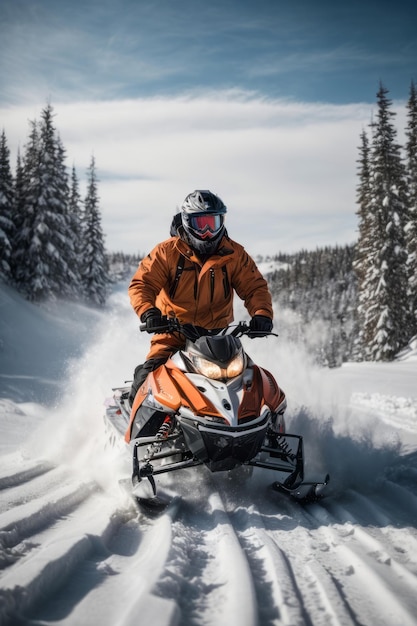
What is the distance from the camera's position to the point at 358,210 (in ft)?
102

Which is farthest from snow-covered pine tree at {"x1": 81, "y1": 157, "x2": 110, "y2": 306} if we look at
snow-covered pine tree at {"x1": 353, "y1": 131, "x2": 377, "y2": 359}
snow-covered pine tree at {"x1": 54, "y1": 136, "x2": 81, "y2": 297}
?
snow-covered pine tree at {"x1": 353, "y1": 131, "x2": 377, "y2": 359}

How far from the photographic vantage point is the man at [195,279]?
14.7 ft

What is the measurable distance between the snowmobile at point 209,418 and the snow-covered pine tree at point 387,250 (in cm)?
2428

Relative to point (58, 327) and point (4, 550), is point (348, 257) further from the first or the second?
point (4, 550)

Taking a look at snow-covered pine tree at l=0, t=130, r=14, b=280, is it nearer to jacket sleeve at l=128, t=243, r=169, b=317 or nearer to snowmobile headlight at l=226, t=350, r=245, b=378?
jacket sleeve at l=128, t=243, r=169, b=317

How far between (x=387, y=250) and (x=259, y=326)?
25057 millimetres

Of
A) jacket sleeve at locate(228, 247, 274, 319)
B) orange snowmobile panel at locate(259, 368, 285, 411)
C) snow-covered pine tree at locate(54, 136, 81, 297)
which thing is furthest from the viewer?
snow-covered pine tree at locate(54, 136, 81, 297)

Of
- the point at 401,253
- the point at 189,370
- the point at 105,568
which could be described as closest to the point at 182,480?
the point at 189,370

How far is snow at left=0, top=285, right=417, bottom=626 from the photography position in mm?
2041

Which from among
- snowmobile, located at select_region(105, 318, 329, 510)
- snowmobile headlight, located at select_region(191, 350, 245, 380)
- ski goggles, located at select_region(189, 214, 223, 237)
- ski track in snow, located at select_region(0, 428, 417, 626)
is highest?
ski goggles, located at select_region(189, 214, 223, 237)

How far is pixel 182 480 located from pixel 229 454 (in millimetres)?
998

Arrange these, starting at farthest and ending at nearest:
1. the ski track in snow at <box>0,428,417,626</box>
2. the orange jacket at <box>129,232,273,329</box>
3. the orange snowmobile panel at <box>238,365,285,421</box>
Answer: the orange jacket at <box>129,232,273,329</box> → the orange snowmobile panel at <box>238,365,285,421</box> → the ski track in snow at <box>0,428,417,626</box>

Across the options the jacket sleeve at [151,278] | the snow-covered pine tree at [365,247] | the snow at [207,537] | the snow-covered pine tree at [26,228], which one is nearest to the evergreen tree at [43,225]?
the snow-covered pine tree at [26,228]

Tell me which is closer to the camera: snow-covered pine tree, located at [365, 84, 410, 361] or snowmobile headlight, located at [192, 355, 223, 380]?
snowmobile headlight, located at [192, 355, 223, 380]
